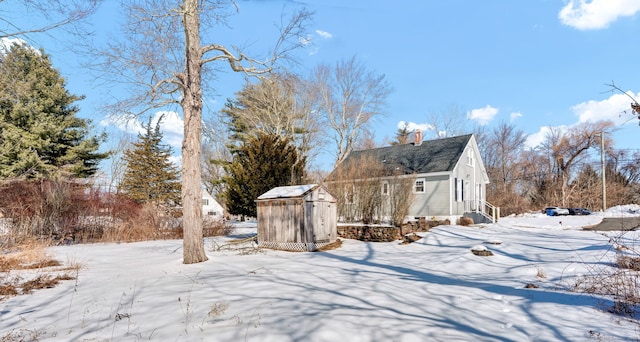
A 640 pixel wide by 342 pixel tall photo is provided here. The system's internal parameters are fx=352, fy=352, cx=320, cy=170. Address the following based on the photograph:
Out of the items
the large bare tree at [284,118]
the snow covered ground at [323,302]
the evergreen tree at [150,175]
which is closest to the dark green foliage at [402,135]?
the large bare tree at [284,118]

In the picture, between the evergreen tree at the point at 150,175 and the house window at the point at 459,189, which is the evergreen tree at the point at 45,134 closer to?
the evergreen tree at the point at 150,175

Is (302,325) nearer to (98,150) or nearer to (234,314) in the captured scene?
(234,314)

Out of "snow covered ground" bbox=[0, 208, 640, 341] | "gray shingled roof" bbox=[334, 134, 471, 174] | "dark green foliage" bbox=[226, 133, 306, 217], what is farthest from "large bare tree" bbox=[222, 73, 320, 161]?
"snow covered ground" bbox=[0, 208, 640, 341]

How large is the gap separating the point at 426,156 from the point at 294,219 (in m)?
15.0

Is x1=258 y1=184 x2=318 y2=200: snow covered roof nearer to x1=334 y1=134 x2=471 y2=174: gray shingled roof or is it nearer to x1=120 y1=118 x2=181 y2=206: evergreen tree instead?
x1=334 y1=134 x2=471 y2=174: gray shingled roof

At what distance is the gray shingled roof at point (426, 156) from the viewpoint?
21797 millimetres

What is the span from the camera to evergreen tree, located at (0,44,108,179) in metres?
19.7

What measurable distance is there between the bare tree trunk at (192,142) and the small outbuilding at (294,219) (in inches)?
115

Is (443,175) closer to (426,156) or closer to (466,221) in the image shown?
(426,156)

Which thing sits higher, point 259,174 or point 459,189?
point 259,174

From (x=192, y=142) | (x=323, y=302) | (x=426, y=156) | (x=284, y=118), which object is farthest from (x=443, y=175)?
(x=323, y=302)

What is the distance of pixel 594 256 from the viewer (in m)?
8.09

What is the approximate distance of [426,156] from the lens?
76.4 ft

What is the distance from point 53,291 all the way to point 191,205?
315 cm
